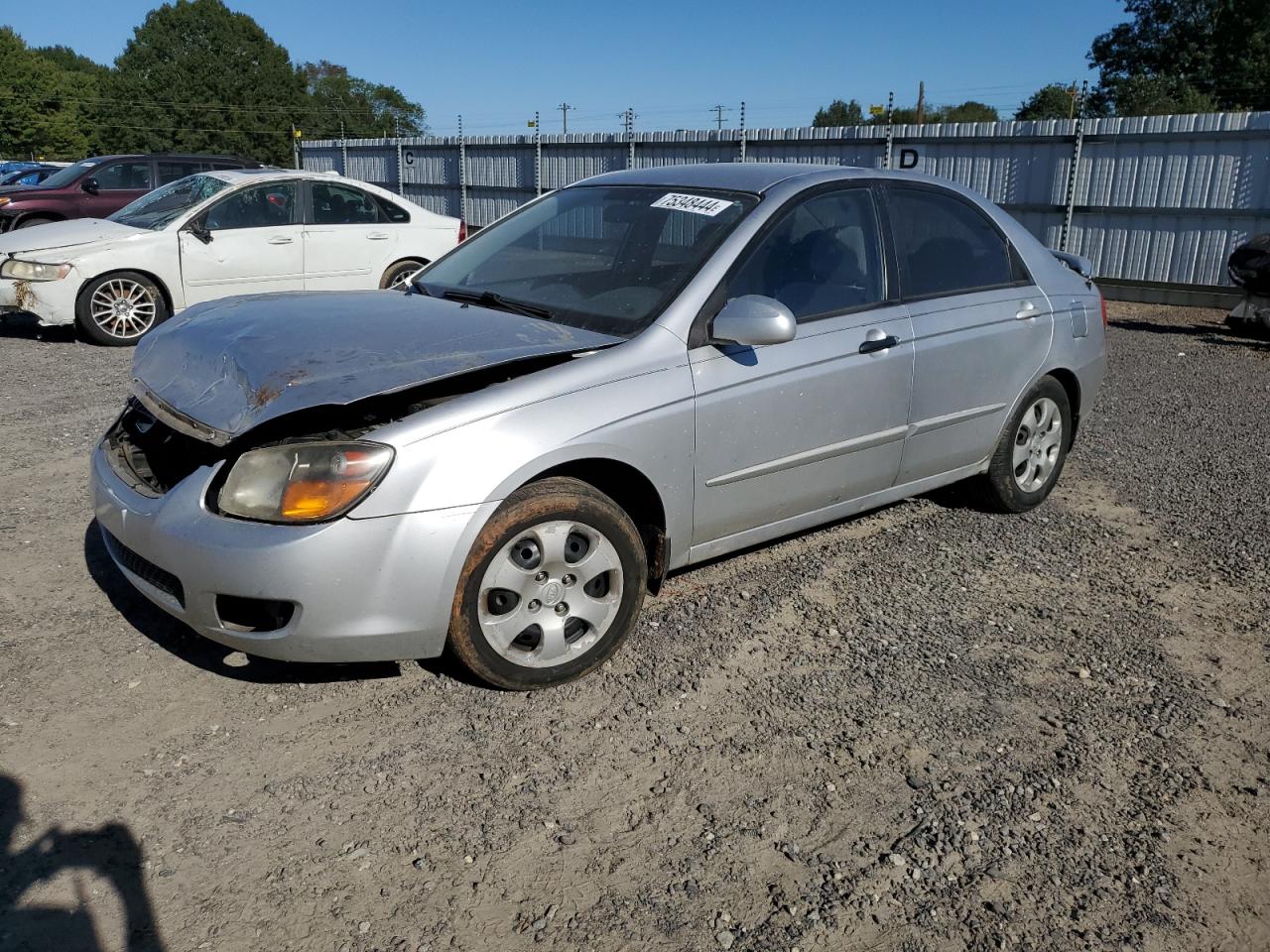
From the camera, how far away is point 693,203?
424 centimetres

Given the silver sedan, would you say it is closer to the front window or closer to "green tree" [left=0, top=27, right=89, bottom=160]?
the front window

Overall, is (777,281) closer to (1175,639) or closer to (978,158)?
(1175,639)

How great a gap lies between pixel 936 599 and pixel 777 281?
4.89 feet

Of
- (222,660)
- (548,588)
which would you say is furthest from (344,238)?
(548,588)

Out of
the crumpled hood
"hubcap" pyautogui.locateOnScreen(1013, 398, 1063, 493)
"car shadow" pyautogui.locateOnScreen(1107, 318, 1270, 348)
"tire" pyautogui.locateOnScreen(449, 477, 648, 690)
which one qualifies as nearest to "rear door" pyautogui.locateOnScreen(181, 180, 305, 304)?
the crumpled hood

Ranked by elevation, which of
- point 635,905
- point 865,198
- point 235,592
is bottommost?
point 635,905

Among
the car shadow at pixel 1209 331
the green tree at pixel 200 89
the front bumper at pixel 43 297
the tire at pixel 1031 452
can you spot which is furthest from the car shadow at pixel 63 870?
the green tree at pixel 200 89

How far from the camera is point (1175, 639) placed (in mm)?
4059

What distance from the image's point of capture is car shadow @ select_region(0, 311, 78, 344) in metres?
10.1

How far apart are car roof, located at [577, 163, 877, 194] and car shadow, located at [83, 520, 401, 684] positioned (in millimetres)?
2303

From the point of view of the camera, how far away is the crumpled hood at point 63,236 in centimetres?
924

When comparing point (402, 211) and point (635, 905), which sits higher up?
point (402, 211)

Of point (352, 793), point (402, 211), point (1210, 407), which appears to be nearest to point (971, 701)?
point (352, 793)

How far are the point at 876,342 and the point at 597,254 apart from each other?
120 centimetres
